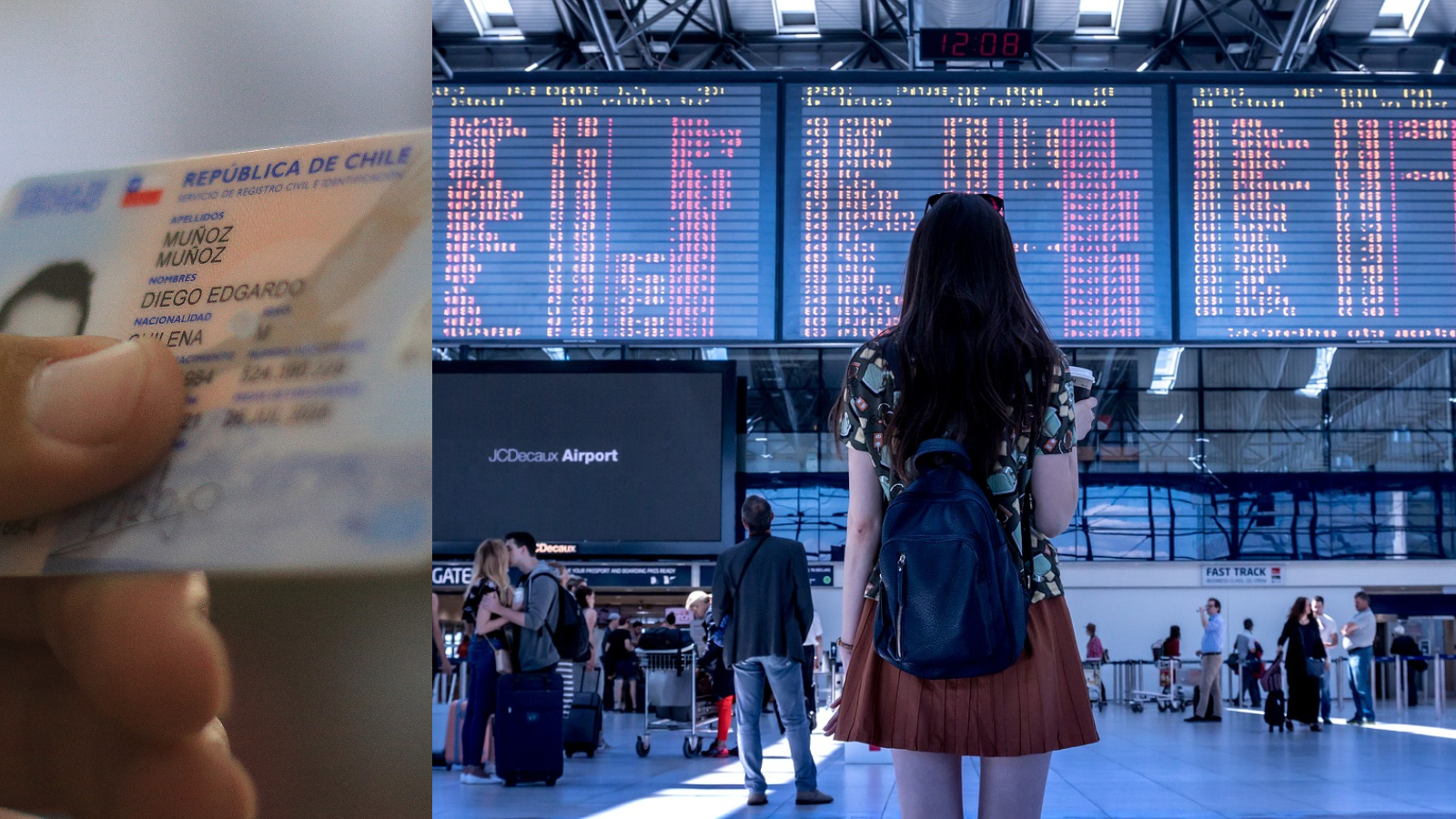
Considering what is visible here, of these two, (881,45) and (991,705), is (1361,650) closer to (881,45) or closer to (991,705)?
(881,45)

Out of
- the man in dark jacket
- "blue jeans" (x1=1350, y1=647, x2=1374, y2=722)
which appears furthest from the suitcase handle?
"blue jeans" (x1=1350, y1=647, x2=1374, y2=722)

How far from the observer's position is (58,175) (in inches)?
74.7

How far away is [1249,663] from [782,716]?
43.5 ft

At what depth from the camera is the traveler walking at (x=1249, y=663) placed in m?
16.1

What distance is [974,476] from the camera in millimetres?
1922

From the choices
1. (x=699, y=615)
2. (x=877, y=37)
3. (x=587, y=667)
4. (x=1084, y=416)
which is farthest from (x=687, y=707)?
(x=877, y=37)

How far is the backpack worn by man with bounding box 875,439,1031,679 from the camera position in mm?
1754

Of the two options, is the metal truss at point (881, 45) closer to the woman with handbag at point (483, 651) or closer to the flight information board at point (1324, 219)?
the flight information board at point (1324, 219)

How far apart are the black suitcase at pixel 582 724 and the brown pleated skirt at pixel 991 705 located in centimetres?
701

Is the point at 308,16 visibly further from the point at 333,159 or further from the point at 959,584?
the point at 959,584

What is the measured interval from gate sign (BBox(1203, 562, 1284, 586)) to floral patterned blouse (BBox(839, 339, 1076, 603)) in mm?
19674

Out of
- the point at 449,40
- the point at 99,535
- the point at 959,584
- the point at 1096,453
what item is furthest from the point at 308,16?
the point at 1096,453

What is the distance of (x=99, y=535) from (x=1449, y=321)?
8.45 meters

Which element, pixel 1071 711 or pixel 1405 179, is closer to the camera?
pixel 1071 711
